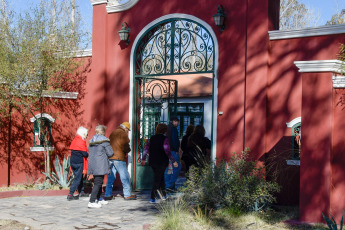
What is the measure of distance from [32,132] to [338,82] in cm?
800

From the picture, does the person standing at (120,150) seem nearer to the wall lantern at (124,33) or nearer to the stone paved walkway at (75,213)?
the stone paved walkway at (75,213)

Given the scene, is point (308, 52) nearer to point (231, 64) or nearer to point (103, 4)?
point (231, 64)

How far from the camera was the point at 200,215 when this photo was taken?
745 cm

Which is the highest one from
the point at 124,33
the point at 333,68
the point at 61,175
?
the point at 124,33

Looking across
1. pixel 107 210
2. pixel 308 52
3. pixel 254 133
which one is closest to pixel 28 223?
pixel 107 210

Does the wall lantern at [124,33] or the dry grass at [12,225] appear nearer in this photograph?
the dry grass at [12,225]

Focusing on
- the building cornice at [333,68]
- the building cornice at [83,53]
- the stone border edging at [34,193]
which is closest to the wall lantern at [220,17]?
the building cornice at [333,68]

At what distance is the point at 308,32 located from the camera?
30.7ft

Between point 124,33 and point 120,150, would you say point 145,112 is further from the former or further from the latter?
point 120,150

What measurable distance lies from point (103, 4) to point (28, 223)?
6.47m

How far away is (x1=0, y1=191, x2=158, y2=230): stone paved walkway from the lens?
7715mm

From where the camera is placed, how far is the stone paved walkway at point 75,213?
7.71 meters

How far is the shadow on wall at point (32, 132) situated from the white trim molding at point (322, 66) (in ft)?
22.1

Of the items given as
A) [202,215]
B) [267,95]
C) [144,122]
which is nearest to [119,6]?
[144,122]
